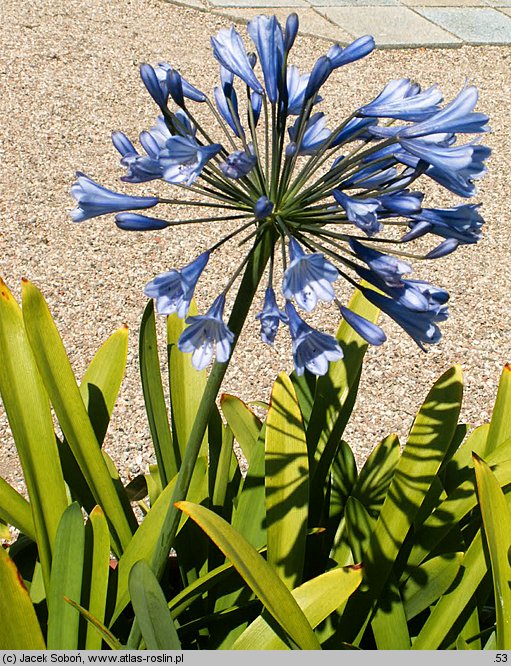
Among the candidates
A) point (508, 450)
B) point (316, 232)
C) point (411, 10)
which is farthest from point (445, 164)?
point (411, 10)

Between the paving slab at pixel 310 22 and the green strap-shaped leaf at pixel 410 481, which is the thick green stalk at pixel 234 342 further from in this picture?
the paving slab at pixel 310 22

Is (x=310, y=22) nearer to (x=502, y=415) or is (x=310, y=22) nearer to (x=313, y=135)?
(x=502, y=415)

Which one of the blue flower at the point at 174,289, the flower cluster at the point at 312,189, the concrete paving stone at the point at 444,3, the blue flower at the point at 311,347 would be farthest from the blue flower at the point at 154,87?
the concrete paving stone at the point at 444,3

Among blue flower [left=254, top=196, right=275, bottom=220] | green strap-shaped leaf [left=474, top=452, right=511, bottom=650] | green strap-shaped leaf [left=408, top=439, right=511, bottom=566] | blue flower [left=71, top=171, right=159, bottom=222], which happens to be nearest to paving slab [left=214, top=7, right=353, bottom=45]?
green strap-shaped leaf [left=408, top=439, right=511, bottom=566]

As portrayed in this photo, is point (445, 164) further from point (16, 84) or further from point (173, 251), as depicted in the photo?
point (16, 84)

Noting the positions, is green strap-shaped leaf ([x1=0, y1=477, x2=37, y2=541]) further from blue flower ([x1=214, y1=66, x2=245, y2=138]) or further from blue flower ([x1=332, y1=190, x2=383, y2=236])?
blue flower ([x1=332, y1=190, x2=383, y2=236])

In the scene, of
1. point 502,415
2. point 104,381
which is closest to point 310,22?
point 104,381
